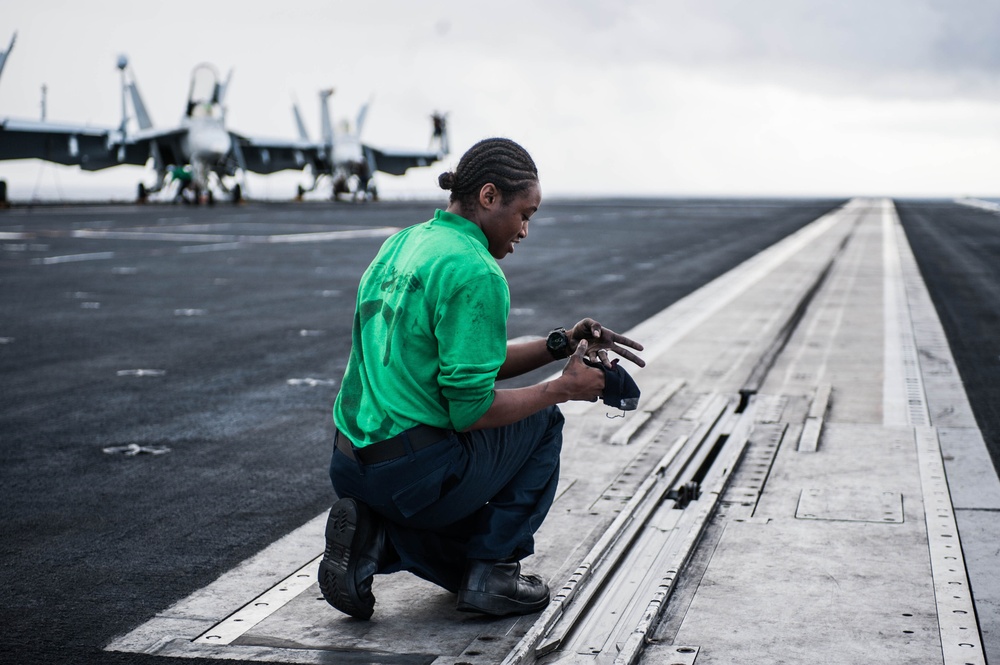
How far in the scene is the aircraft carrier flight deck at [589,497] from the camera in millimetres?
3217

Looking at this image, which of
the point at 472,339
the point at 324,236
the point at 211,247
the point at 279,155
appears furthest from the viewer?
the point at 279,155

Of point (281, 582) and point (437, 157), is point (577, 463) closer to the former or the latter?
point (281, 582)

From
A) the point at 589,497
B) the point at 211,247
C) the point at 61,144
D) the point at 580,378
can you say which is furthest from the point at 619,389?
the point at 61,144

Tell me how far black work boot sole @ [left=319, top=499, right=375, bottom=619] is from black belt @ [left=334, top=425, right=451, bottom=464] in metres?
0.20

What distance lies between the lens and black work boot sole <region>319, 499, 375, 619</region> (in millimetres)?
3221

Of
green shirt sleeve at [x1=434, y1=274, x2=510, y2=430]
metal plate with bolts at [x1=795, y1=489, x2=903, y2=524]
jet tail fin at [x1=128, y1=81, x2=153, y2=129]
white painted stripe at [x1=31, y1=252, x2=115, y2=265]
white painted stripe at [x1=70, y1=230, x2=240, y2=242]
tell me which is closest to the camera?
green shirt sleeve at [x1=434, y1=274, x2=510, y2=430]

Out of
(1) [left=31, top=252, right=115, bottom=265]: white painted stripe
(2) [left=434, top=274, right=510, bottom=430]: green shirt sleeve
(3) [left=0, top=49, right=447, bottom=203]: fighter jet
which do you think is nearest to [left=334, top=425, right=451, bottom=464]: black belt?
(2) [left=434, top=274, right=510, bottom=430]: green shirt sleeve

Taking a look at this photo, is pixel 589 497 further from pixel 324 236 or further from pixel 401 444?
pixel 324 236

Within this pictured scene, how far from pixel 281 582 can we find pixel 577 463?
2.01 metres

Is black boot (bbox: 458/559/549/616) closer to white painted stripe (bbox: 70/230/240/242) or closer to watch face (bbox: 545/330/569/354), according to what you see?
watch face (bbox: 545/330/569/354)

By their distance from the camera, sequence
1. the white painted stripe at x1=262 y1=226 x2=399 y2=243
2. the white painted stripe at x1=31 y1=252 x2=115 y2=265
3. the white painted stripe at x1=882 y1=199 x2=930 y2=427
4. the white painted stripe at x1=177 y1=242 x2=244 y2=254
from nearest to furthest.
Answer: the white painted stripe at x1=882 y1=199 x2=930 y2=427 < the white painted stripe at x1=31 y1=252 x2=115 y2=265 < the white painted stripe at x1=177 y1=242 x2=244 y2=254 < the white painted stripe at x1=262 y1=226 x2=399 y2=243

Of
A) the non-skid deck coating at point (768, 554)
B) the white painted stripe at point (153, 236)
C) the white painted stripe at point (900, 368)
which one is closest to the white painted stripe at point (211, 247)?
the white painted stripe at point (153, 236)

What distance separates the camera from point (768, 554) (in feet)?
12.9

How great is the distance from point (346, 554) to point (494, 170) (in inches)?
51.3
